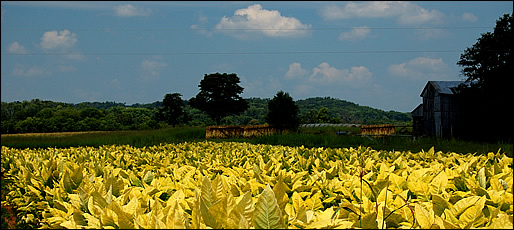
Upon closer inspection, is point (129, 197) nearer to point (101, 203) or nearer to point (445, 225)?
point (101, 203)

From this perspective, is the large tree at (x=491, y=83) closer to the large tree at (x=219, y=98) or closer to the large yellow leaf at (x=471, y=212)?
the large yellow leaf at (x=471, y=212)

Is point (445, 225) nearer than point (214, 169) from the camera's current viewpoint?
Yes

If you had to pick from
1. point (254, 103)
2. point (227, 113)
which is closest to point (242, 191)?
point (227, 113)

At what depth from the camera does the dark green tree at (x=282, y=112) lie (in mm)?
30609

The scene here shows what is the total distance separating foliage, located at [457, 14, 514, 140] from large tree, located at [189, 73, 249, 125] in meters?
38.0

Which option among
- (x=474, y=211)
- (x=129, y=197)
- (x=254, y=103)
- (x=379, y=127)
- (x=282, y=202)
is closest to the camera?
(x=474, y=211)

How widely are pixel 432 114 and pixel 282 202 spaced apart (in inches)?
1189

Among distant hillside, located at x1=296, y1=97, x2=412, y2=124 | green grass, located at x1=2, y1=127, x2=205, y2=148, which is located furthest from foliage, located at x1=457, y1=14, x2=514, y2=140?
distant hillside, located at x1=296, y1=97, x2=412, y2=124

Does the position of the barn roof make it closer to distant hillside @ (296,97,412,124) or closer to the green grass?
the green grass

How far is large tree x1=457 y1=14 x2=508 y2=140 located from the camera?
21.9 m

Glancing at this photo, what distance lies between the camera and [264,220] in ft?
4.17

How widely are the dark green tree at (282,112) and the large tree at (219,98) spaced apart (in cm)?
2873

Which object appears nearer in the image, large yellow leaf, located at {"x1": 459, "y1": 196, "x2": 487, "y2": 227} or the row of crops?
the row of crops

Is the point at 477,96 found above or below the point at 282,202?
above
